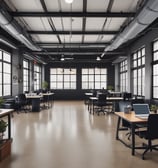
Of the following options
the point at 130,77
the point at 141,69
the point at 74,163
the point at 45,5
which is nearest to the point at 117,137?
the point at 74,163

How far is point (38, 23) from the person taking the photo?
7.11 m

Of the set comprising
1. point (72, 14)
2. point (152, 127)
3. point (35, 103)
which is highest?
point (72, 14)

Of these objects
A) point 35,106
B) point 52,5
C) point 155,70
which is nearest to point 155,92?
point 155,70

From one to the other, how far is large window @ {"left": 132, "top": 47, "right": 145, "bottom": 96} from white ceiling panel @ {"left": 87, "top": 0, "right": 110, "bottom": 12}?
4551mm

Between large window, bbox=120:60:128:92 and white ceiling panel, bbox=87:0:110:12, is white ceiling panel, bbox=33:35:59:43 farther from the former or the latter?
large window, bbox=120:60:128:92

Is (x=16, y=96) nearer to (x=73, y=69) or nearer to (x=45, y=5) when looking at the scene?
(x=45, y=5)

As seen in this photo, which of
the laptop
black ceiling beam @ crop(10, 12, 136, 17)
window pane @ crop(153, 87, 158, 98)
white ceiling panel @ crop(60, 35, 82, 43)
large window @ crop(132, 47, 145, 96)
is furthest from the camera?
large window @ crop(132, 47, 145, 96)

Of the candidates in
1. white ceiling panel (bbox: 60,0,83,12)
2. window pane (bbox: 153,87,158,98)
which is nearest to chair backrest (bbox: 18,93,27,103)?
white ceiling panel (bbox: 60,0,83,12)

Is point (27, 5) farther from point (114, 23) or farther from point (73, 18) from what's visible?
point (114, 23)

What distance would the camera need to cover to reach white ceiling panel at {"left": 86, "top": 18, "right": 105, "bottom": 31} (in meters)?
6.74

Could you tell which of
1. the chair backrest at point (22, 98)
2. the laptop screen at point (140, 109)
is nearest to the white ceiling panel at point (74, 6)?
the laptop screen at point (140, 109)

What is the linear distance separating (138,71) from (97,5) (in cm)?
568

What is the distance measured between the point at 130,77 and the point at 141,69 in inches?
56.3

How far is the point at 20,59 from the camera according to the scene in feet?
34.5
